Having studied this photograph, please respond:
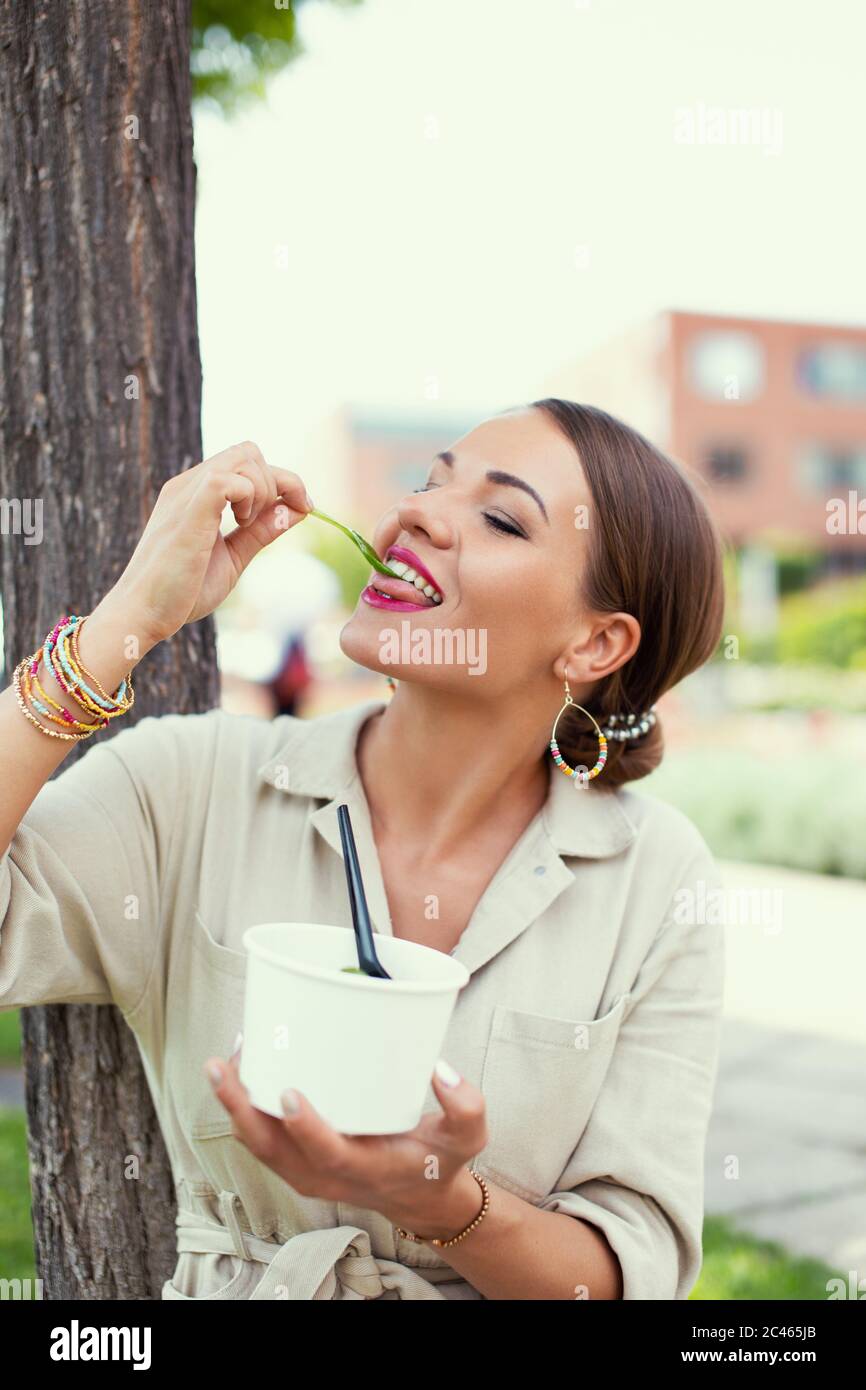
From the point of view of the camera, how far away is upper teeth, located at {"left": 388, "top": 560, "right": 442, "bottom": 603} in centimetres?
194

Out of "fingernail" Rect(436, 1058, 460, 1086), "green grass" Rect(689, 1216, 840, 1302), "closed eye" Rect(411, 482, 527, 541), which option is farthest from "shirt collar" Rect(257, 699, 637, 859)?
"green grass" Rect(689, 1216, 840, 1302)

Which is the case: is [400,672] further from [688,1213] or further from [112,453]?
[688,1213]

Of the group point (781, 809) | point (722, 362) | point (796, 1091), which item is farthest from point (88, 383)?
point (722, 362)

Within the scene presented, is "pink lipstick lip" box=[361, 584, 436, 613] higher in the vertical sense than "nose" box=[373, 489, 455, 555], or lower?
lower

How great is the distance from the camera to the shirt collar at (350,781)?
202 centimetres

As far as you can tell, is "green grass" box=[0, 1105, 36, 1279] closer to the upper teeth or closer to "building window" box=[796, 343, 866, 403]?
the upper teeth

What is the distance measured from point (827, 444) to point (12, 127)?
39672 millimetres

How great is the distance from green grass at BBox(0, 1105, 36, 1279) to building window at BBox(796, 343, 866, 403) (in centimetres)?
3817

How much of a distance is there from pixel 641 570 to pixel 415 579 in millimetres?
434

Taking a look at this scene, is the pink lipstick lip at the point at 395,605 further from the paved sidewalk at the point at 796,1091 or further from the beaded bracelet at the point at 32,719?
the paved sidewalk at the point at 796,1091

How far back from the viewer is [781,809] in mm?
9969

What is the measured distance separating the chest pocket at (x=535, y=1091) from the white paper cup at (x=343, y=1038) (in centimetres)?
55

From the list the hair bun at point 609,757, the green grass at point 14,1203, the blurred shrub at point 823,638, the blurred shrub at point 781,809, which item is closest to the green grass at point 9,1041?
the green grass at point 14,1203
